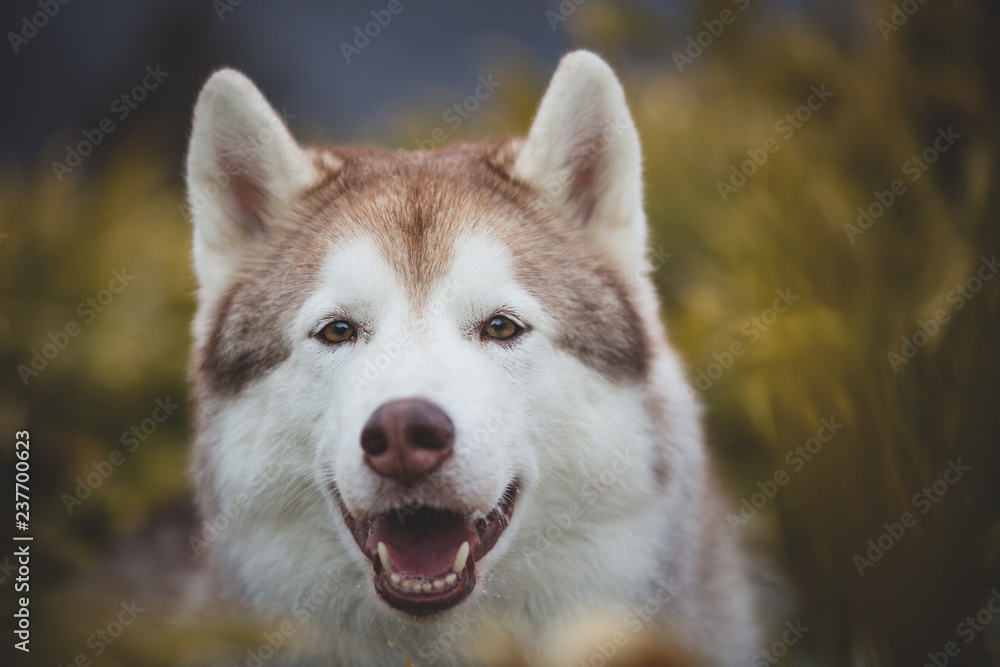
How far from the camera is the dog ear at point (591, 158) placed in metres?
2.67

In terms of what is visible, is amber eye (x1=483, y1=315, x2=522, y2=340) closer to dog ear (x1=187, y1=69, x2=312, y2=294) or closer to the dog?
the dog

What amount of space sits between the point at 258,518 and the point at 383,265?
0.98 meters

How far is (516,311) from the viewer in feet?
8.14

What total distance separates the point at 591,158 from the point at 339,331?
3.83 feet

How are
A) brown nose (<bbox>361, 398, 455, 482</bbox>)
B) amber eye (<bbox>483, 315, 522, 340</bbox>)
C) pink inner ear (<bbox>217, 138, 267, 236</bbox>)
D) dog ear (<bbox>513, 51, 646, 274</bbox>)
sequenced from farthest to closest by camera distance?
pink inner ear (<bbox>217, 138, 267, 236</bbox>) → dog ear (<bbox>513, 51, 646, 274</bbox>) → amber eye (<bbox>483, 315, 522, 340</bbox>) → brown nose (<bbox>361, 398, 455, 482</bbox>)

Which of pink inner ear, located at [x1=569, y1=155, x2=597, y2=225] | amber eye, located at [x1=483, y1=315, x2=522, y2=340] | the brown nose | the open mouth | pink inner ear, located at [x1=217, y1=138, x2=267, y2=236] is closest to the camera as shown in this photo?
the brown nose

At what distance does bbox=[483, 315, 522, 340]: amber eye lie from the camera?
2.48 m

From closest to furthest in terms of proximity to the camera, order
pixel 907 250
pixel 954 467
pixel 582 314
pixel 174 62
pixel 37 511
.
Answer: pixel 954 467, pixel 582 314, pixel 907 250, pixel 37 511, pixel 174 62

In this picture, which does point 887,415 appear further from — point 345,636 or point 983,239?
point 345,636

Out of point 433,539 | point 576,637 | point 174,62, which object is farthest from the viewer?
point 174,62

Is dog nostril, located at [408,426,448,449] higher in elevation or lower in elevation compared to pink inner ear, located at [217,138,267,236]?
higher

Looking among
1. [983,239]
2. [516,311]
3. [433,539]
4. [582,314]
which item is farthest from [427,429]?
[983,239]

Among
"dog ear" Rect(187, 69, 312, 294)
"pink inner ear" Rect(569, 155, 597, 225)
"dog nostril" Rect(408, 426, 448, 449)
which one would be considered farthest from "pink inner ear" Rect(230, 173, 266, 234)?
"dog nostril" Rect(408, 426, 448, 449)

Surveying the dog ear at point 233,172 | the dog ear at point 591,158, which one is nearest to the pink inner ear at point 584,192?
the dog ear at point 591,158
